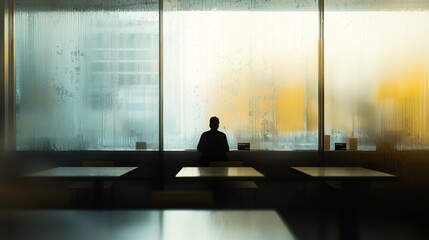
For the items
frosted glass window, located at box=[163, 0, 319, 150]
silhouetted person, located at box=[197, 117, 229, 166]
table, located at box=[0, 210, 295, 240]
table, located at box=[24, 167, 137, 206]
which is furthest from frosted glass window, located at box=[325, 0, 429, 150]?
table, located at box=[0, 210, 295, 240]

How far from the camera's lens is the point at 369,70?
589 centimetres

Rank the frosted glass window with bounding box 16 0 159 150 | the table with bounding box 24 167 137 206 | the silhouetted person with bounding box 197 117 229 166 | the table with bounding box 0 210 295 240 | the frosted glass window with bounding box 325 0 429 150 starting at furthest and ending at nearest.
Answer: the frosted glass window with bounding box 16 0 159 150 → the silhouetted person with bounding box 197 117 229 166 → the frosted glass window with bounding box 325 0 429 150 → the table with bounding box 24 167 137 206 → the table with bounding box 0 210 295 240

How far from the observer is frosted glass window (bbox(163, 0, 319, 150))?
602 centimetres

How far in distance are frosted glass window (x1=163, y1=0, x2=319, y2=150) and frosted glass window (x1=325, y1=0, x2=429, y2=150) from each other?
0.78 feet

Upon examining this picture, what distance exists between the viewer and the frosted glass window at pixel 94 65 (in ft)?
19.7

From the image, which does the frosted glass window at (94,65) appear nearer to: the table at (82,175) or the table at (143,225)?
the table at (82,175)

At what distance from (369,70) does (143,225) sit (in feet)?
15.1

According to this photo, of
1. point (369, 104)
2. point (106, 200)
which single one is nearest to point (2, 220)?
point (106, 200)

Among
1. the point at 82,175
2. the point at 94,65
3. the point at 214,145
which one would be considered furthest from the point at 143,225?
the point at 94,65

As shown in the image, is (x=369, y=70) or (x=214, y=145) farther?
(x=369, y=70)

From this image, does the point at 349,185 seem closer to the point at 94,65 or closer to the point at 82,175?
the point at 82,175

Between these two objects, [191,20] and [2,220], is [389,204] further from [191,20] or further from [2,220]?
[2,220]

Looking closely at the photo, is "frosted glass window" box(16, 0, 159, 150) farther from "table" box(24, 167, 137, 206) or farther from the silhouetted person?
"table" box(24, 167, 137, 206)

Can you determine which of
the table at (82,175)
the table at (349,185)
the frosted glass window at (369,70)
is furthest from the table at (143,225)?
the frosted glass window at (369,70)
